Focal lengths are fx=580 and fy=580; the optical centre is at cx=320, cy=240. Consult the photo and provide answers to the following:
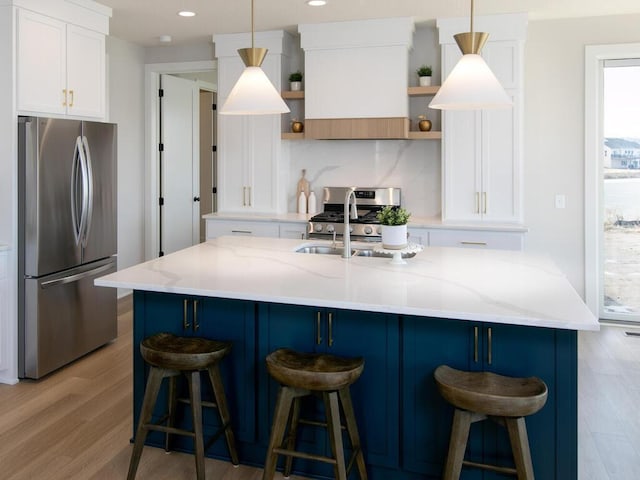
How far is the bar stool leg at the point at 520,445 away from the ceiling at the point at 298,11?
3220 millimetres

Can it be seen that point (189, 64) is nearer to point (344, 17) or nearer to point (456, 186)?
point (344, 17)

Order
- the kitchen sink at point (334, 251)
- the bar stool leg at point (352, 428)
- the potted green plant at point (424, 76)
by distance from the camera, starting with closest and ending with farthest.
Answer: the bar stool leg at point (352, 428)
the kitchen sink at point (334, 251)
the potted green plant at point (424, 76)

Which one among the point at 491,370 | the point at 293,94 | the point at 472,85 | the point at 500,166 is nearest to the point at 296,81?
the point at 293,94

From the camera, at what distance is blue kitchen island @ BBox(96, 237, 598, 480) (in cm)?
217

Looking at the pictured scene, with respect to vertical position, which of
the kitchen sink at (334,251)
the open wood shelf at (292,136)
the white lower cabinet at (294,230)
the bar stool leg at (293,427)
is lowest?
the bar stool leg at (293,427)

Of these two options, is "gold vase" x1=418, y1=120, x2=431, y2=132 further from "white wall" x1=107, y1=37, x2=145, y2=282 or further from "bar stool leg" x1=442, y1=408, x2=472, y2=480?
"bar stool leg" x1=442, y1=408, x2=472, y2=480

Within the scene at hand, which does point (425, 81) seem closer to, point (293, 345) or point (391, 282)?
point (391, 282)

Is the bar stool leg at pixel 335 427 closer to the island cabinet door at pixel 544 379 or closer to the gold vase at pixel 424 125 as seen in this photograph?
the island cabinet door at pixel 544 379

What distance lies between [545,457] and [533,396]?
43cm

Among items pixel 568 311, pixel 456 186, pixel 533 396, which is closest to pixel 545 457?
pixel 533 396

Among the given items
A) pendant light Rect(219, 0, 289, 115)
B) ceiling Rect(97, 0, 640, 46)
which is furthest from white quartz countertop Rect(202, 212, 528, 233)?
pendant light Rect(219, 0, 289, 115)

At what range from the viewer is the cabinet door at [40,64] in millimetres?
3545

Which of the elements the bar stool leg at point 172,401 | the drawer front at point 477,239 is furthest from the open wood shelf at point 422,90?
the bar stool leg at point 172,401

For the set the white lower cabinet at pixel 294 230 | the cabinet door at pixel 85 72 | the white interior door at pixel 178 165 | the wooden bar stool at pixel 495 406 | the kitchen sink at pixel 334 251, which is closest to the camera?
the wooden bar stool at pixel 495 406
